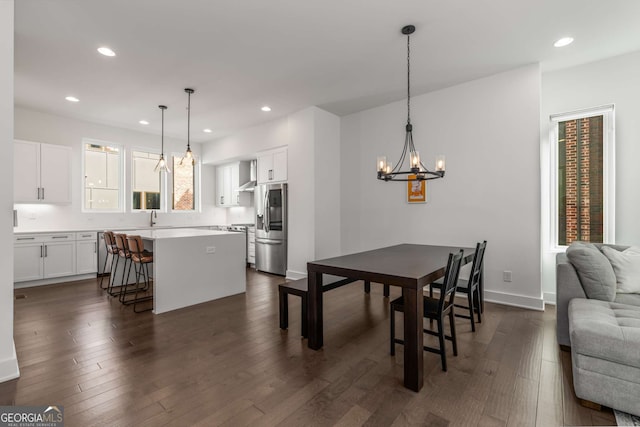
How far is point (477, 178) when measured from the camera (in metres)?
4.06

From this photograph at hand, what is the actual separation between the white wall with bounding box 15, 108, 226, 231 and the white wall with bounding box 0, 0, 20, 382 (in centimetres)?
408

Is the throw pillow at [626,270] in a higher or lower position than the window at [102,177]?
lower

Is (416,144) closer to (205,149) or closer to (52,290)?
(205,149)

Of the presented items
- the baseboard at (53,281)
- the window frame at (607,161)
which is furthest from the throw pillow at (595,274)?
the baseboard at (53,281)

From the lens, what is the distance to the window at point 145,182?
21.4 ft

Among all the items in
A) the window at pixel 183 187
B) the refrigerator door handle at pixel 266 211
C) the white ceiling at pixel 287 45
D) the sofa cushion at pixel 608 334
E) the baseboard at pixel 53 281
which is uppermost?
the white ceiling at pixel 287 45

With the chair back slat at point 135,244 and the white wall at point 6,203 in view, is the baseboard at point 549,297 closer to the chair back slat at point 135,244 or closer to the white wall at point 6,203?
the chair back slat at point 135,244

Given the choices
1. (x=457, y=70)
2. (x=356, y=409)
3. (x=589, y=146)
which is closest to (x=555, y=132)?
(x=589, y=146)

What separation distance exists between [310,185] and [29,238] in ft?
15.0

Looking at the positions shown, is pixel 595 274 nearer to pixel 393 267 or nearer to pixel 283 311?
pixel 393 267

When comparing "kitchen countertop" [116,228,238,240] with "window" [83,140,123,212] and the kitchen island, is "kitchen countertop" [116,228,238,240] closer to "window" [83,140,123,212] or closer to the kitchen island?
the kitchen island

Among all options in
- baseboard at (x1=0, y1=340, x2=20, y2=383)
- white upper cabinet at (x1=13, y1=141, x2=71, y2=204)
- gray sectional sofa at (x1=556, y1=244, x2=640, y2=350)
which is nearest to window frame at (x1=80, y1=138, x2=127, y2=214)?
white upper cabinet at (x1=13, y1=141, x2=71, y2=204)

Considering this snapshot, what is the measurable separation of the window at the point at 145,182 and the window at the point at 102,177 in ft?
0.84

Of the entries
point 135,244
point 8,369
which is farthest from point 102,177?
point 8,369
